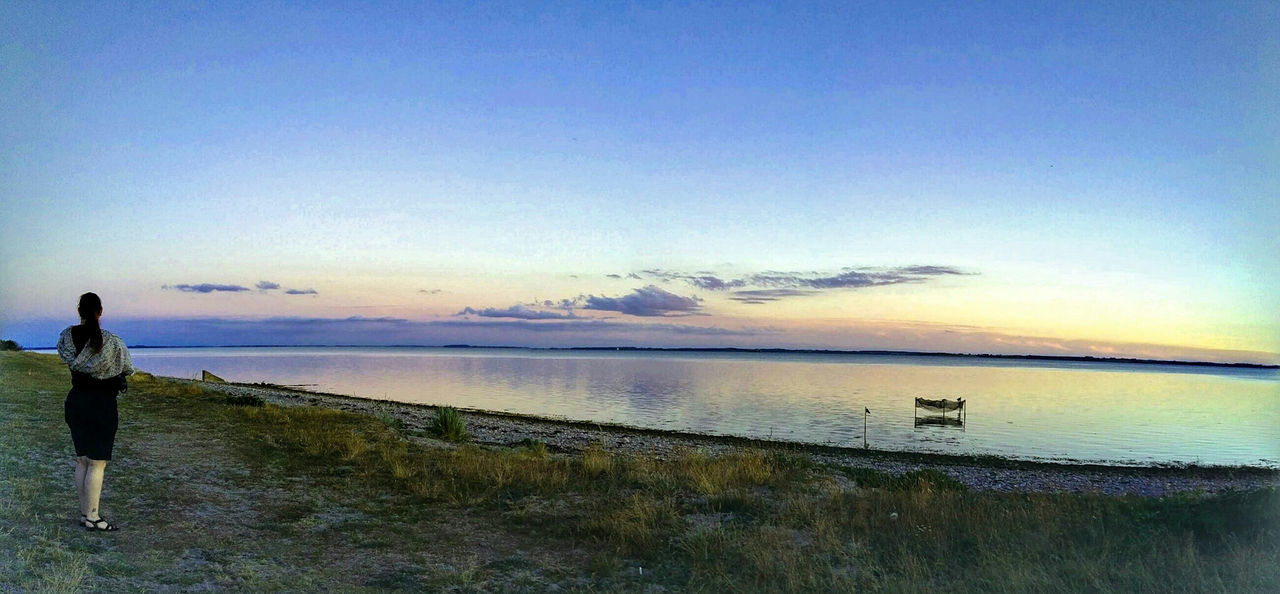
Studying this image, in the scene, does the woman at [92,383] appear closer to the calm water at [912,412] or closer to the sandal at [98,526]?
the sandal at [98,526]

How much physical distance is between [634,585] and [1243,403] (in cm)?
7574

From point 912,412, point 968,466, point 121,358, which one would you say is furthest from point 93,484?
point 912,412

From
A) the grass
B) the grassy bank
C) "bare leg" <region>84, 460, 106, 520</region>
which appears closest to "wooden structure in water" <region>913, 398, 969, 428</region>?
the grass

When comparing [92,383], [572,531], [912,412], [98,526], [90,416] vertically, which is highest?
[92,383]

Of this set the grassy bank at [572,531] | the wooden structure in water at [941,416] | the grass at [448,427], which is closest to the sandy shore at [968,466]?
the grass at [448,427]

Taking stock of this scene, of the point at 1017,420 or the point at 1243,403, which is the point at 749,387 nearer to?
the point at 1017,420

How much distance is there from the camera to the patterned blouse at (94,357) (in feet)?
23.2

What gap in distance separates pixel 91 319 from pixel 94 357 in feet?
1.28

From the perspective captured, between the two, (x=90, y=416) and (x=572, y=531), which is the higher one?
(x=90, y=416)

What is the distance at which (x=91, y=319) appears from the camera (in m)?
7.13

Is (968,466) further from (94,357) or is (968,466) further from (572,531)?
(94,357)

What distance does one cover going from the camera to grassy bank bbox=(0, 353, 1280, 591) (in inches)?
263

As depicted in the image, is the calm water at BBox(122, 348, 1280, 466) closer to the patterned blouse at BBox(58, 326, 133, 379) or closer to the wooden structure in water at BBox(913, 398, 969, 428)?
the wooden structure in water at BBox(913, 398, 969, 428)

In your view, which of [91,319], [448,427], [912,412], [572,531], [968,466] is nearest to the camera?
[91,319]
